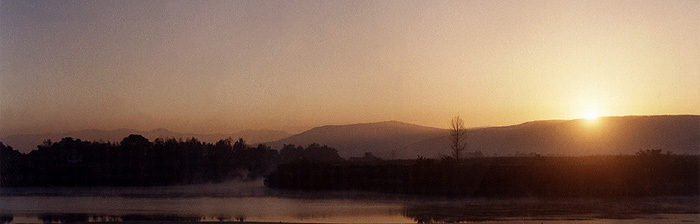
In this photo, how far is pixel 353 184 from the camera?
156 feet

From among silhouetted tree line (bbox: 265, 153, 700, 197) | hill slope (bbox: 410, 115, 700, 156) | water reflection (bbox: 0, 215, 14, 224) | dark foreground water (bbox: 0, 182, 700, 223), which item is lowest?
water reflection (bbox: 0, 215, 14, 224)

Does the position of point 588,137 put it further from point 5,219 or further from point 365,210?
point 5,219

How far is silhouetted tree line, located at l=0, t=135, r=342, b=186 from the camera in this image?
202ft

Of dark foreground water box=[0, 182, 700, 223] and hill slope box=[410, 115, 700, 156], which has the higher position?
hill slope box=[410, 115, 700, 156]

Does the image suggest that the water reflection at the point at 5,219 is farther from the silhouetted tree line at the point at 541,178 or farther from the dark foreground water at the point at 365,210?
the silhouetted tree line at the point at 541,178

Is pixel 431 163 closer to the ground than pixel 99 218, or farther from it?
farther from it

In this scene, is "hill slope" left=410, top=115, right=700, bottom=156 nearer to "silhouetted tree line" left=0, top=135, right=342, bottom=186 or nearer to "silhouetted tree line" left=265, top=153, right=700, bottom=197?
"silhouetted tree line" left=0, top=135, right=342, bottom=186

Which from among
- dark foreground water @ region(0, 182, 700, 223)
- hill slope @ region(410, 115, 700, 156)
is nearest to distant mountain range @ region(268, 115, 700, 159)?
hill slope @ region(410, 115, 700, 156)

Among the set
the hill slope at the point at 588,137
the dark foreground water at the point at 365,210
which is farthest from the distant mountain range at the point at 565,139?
the dark foreground water at the point at 365,210

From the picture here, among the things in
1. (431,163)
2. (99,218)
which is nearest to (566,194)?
(431,163)

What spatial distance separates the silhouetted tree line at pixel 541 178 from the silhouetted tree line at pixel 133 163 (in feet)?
43.0

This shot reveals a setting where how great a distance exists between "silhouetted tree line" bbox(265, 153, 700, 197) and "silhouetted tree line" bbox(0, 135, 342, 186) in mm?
13119

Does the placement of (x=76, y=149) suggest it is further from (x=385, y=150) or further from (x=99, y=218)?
(x=385, y=150)

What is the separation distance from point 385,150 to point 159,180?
82.6 metres
